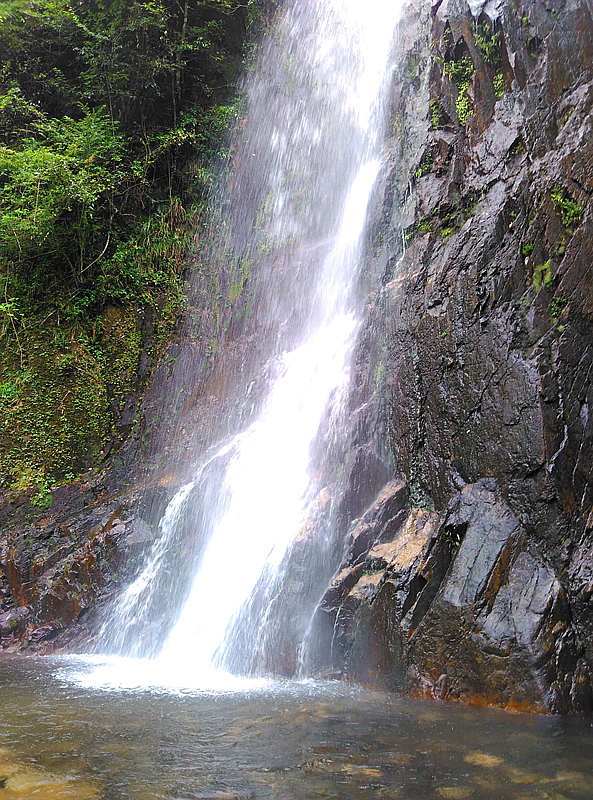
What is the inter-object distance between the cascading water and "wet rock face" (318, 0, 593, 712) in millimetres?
1036

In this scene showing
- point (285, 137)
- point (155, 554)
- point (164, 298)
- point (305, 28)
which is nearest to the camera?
point (155, 554)

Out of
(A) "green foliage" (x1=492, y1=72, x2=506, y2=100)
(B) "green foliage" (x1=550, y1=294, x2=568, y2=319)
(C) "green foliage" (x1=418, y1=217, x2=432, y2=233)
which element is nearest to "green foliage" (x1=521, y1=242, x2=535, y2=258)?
(B) "green foliage" (x1=550, y1=294, x2=568, y2=319)

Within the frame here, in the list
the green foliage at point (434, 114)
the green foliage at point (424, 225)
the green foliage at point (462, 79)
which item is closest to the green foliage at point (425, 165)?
the green foliage at point (434, 114)

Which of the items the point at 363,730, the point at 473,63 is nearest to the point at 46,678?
the point at 363,730

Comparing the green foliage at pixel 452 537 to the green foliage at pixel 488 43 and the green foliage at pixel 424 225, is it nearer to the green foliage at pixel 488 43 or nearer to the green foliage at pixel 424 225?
the green foliage at pixel 424 225

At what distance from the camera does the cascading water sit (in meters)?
6.66

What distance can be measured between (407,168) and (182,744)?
796 centimetres

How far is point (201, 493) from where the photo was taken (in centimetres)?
831

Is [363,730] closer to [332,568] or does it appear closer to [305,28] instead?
[332,568]

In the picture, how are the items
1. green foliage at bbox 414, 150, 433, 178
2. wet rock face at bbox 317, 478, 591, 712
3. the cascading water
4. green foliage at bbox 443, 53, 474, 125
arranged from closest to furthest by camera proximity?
wet rock face at bbox 317, 478, 591, 712 < the cascading water < green foliage at bbox 443, 53, 474, 125 < green foliage at bbox 414, 150, 433, 178

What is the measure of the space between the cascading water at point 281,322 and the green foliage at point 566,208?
3.30 meters

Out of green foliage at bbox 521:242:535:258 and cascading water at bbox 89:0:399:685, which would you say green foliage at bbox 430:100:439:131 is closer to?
cascading water at bbox 89:0:399:685

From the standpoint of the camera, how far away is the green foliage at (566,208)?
5523mm

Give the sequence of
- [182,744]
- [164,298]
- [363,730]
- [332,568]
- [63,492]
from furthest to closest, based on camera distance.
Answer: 1. [164,298]
2. [63,492]
3. [332,568]
4. [363,730]
5. [182,744]
